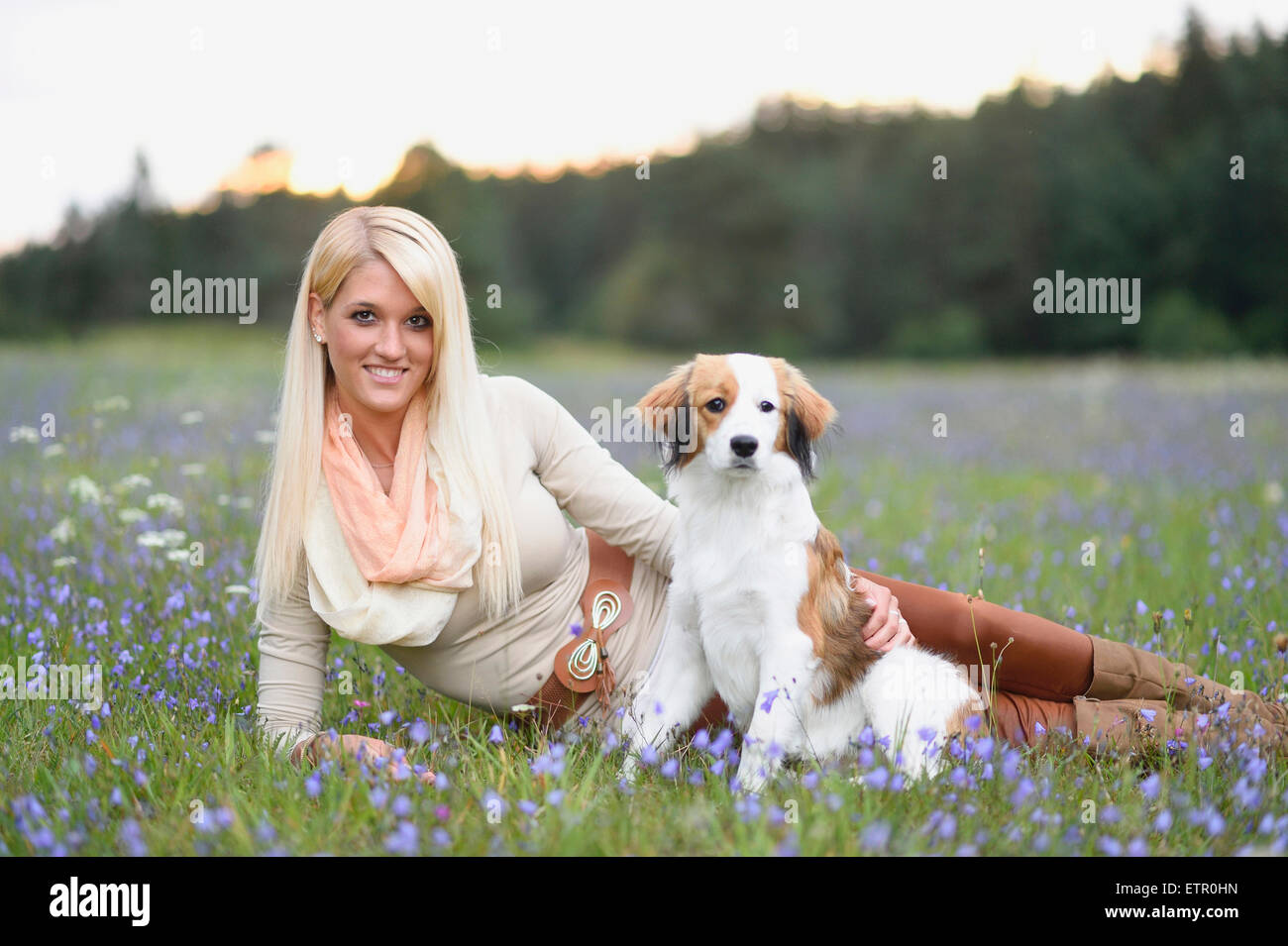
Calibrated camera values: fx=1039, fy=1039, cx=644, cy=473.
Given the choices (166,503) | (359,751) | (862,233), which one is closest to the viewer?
(359,751)

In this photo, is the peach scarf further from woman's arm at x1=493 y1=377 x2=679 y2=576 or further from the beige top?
woman's arm at x1=493 y1=377 x2=679 y2=576

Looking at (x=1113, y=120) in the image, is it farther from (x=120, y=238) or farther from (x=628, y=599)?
(x=628, y=599)

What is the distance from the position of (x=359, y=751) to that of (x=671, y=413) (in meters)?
1.39

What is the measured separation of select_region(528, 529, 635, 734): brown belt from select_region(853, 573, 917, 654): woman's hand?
0.85 metres

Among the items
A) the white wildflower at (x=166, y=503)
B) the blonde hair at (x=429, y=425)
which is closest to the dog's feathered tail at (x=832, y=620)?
the blonde hair at (x=429, y=425)

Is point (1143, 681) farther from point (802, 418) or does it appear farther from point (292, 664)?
point (292, 664)

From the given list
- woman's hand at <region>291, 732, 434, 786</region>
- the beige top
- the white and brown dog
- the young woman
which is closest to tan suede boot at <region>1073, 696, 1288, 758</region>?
the young woman

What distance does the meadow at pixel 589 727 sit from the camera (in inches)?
98.3

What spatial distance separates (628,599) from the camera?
373 cm

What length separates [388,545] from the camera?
127 inches

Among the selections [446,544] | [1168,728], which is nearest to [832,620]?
[1168,728]

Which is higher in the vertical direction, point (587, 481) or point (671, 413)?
point (671, 413)

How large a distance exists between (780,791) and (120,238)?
115 feet

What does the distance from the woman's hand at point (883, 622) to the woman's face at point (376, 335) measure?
1618 millimetres
